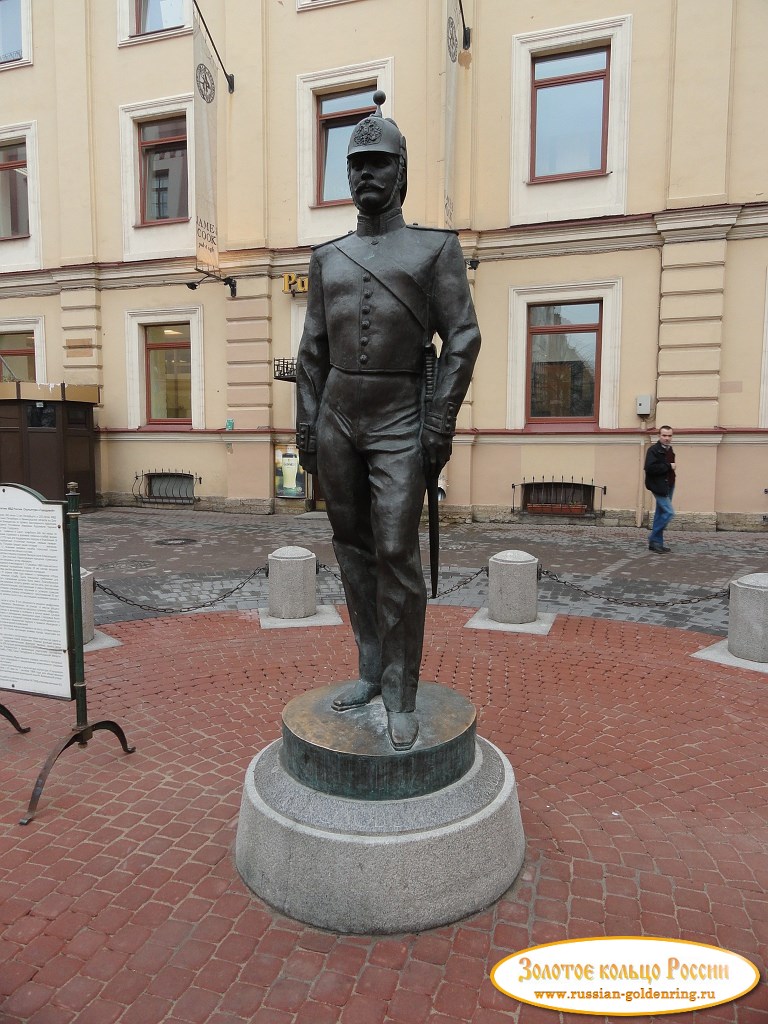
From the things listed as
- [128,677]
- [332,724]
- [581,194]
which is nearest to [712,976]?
[332,724]

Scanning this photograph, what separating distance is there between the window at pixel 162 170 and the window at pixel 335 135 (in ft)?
11.0

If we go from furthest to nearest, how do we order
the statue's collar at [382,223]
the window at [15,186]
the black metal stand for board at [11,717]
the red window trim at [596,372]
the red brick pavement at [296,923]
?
the window at [15,186]
the red window trim at [596,372]
the black metal stand for board at [11,717]
the statue's collar at [382,223]
the red brick pavement at [296,923]

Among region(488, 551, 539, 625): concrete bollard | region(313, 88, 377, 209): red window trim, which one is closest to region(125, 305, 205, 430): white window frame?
region(313, 88, 377, 209): red window trim

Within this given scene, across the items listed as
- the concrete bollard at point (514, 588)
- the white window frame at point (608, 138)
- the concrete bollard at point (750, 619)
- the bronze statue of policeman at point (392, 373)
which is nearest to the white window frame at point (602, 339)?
the white window frame at point (608, 138)

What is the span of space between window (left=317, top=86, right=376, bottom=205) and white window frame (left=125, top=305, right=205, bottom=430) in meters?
3.87

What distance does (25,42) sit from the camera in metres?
17.2

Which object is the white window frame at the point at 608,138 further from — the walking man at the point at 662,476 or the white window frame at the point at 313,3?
the walking man at the point at 662,476

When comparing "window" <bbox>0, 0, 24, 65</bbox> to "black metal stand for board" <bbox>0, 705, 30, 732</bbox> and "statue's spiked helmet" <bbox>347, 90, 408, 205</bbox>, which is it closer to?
"black metal stand for board" <bbox>0, 705, 30, 732</bbox>

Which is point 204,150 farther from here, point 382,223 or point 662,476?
point 382,223

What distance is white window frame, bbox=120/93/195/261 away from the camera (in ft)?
52.6

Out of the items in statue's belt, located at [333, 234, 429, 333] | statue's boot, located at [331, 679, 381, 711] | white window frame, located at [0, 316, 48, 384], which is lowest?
statue's boot, located at [331, 679, 381, 711]

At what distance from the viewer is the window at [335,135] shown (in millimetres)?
15188

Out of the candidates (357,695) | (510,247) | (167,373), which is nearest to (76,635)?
(357,695)

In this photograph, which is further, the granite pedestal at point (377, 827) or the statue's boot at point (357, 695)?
the statue's boot at point (357, 695)
